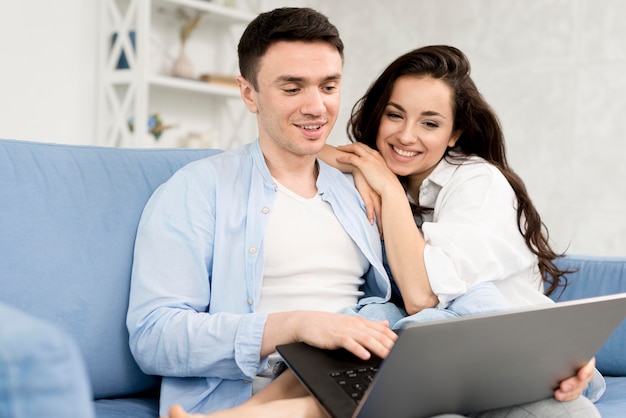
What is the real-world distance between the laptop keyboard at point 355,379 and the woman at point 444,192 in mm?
358

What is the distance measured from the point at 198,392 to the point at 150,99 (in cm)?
232

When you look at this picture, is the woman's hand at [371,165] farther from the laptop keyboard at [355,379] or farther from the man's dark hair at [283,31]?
the laptop keyboard at [355,379]

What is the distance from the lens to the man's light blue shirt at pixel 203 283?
136cm

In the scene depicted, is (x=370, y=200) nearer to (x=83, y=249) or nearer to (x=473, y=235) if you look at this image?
(x=473, y=235)

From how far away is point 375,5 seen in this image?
4074mm

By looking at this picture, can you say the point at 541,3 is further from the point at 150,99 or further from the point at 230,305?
the point at 230,305

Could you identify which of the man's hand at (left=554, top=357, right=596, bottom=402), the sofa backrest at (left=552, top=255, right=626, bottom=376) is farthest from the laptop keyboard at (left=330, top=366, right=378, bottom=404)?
the sofa backrest at (left=552, top=255, right=626, bottom=376)

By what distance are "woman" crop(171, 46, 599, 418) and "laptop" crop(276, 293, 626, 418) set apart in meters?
0.34

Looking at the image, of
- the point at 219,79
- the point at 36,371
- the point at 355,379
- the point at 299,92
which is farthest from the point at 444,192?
the point at 219,79

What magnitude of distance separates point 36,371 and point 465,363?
642mm

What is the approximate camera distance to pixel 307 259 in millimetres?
1606

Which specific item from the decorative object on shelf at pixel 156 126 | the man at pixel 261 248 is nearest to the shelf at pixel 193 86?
the decorative object on shelf at pixel 156 126

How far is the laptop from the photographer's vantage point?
3.24 feet

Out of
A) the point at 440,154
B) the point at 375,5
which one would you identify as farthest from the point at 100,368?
the point at 375,5
